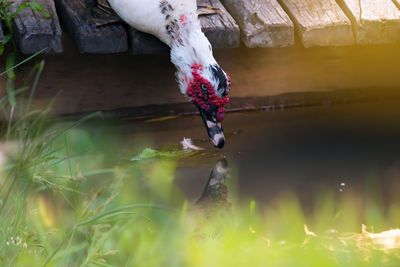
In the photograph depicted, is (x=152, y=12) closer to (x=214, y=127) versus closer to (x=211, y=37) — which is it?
(x=211, y=37)

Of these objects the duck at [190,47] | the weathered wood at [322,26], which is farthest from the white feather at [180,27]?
the weathered wood at [322,26]

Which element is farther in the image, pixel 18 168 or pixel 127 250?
pixel 127 250

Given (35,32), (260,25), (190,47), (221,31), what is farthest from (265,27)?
(35,32)

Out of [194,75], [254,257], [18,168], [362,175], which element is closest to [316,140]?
[362,175]

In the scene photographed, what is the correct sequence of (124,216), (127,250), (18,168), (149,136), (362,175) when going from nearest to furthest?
(18,168) < (124,216) < (127,250) < (362,175) < (149,136)

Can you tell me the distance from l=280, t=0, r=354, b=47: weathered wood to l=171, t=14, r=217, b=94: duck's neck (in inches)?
23.7

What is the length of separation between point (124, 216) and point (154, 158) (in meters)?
1.42

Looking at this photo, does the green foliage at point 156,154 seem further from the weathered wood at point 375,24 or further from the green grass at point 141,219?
the weathered wood at point 375,24

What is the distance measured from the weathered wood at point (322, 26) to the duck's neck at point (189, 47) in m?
0.60

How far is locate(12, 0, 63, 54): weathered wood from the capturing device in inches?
123

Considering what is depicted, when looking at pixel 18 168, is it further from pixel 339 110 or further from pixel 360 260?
pixel 339 110

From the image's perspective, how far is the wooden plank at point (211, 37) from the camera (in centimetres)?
336

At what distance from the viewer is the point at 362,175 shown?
3174 millimetres

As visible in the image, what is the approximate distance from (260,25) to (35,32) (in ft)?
3.89
